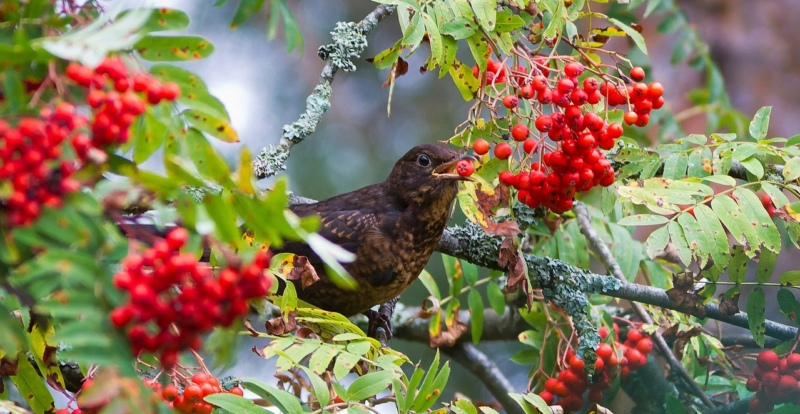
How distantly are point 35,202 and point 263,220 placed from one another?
283mm

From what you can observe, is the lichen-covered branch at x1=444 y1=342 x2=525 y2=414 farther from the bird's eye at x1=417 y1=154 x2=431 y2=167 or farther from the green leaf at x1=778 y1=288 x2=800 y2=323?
the green leaf at x1=778 y1=288 x2=800 y2=323

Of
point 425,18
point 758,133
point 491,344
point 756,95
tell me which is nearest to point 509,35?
point 425,18

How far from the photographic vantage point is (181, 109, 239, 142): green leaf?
4.50ft

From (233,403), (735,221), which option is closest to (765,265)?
(735,221)

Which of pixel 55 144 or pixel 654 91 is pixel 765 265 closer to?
pixel 654 91

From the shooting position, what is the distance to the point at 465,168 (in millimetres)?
2584

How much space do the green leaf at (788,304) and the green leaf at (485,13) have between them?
132 centimetres

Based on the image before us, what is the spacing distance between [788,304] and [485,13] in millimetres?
1375

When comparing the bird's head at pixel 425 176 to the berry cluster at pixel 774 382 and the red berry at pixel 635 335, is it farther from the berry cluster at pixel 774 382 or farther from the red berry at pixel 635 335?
the berry cluster at pixel 774 382

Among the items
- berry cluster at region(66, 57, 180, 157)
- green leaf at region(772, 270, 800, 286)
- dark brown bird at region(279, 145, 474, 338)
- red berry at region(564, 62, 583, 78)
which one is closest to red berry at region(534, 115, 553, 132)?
red berry at region(564, 62, 583, 78)

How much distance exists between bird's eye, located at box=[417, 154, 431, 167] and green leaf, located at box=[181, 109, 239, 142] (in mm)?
1904

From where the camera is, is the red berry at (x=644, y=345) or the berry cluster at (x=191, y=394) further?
the red berry at (x=644, y=345)

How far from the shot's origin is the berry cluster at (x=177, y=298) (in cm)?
98

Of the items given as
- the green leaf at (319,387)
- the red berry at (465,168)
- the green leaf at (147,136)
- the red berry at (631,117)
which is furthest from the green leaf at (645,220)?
the green leaf at (147,136)
